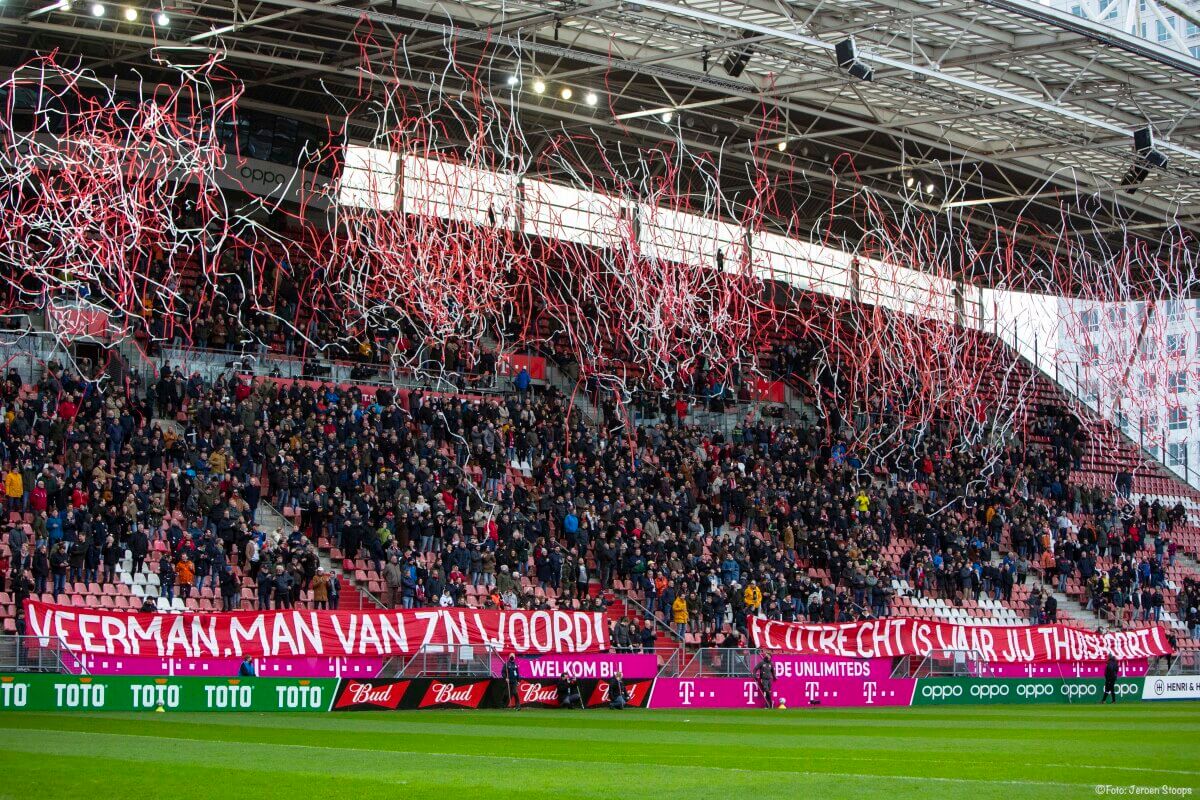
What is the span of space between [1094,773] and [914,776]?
1665 mm

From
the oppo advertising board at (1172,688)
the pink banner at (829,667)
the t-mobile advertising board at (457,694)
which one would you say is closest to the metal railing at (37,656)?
the t-mobile advertising board at (457,694)

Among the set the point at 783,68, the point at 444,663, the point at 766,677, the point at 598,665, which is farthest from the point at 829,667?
the point at 783,68

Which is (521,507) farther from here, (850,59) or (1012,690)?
(850,59)

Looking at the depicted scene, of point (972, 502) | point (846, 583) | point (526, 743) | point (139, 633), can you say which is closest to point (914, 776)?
point (526, 743)

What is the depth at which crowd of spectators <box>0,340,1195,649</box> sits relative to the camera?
28.9m

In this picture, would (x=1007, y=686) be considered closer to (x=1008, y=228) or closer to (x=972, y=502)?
(x=972, y=502)

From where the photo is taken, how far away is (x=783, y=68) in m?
Answer: 34.4

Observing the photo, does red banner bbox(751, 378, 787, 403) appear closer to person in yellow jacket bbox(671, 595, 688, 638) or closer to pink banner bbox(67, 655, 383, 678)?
person in yellow jacket bbox(671, 595, 688, 638)

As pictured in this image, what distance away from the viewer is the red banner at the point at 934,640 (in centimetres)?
3331

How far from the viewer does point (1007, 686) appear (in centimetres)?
3469

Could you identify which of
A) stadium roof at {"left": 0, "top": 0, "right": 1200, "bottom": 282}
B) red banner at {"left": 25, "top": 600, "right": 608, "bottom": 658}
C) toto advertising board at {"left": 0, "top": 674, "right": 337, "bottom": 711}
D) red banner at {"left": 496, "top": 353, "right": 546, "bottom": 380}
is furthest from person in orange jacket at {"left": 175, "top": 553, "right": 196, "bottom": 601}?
red banner at {"left": 496, "top": 353, "right": 546, "bottom": 380}

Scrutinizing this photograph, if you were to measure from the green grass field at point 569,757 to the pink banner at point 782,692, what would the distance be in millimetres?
4054

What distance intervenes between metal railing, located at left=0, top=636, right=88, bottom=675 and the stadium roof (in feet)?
38.1

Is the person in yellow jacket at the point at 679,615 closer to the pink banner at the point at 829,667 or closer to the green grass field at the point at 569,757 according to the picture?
the pink banner at the point at 829,667
